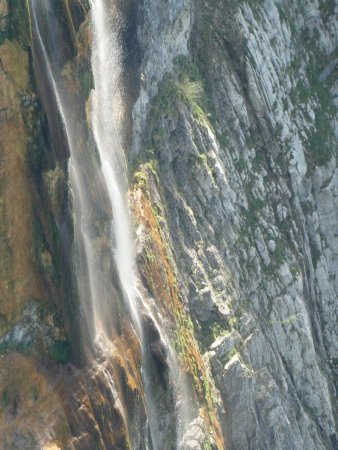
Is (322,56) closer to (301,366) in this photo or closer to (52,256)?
(301,366)

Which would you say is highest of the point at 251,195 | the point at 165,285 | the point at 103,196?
the point at 251,195

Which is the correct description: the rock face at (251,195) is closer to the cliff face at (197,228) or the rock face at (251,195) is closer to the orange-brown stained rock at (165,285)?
the cliff face at (197,228)

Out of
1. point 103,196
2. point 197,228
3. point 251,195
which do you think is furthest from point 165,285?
point 251,195

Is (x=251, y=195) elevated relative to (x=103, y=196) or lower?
elevated

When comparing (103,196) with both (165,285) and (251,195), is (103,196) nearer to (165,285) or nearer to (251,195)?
(165,285)

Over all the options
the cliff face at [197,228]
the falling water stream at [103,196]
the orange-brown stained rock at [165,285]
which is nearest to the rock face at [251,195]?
the cliff face at [197,228]

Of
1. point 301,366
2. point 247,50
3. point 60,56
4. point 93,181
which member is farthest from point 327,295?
point 60,56
